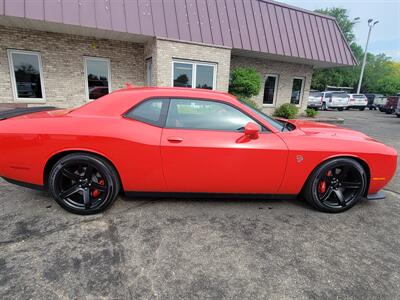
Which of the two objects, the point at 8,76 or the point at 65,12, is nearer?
the point at 65,12

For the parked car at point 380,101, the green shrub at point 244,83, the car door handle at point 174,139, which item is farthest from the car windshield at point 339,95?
the car door handle at point 174,139

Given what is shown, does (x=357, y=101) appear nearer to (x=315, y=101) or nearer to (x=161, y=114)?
(x=315, y=101)

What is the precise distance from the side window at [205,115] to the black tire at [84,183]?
97 centimetres

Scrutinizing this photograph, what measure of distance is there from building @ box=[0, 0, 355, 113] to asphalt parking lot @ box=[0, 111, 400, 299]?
6269 millimetres

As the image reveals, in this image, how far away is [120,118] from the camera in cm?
280

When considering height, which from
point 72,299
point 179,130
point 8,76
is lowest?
point 72,299

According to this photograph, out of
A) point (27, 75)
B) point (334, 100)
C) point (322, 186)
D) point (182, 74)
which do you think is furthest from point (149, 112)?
point (334, 100)

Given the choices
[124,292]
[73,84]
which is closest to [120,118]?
[124,292]

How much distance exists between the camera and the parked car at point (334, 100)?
931 inches

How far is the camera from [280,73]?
494 inches

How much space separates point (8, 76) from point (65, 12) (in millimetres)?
3268

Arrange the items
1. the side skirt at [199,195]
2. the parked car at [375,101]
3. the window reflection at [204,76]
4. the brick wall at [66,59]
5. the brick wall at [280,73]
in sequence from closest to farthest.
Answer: the side skirt at [199,195] < the brick wall at [66,59] < the window reflection at [204,76] < the brick wall at [280,73] < the parked car at [375,101]

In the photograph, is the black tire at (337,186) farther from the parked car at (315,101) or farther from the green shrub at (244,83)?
the parked car at (315,101)

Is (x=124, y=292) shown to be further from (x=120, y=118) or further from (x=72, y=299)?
(x=120, y=118)
